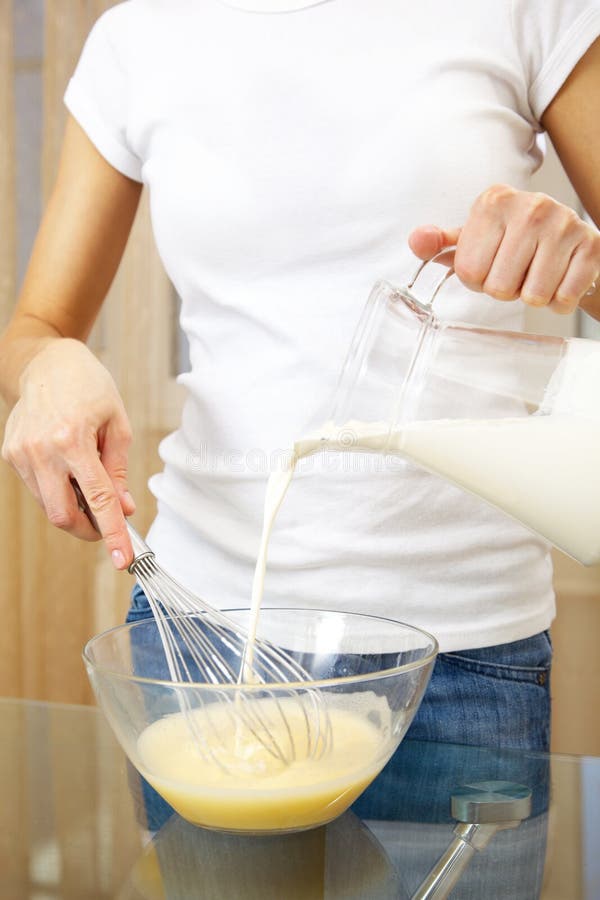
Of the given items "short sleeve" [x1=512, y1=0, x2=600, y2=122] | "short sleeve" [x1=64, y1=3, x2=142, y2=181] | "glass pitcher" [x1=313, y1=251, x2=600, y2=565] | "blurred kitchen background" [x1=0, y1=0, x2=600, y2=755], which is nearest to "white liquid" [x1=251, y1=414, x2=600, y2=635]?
"glass pitcher" [x1=313, y1=251, x2=600, y2=565]

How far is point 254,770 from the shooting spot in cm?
48

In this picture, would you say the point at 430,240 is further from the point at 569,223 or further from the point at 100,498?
the point at 100,498

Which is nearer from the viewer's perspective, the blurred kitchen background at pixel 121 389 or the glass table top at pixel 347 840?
the glass table top at pixel 347 840

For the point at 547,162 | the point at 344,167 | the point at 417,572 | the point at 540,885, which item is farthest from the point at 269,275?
the point at 547,162

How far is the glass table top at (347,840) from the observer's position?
0.44m

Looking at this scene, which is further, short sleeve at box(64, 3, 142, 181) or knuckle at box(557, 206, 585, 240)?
short sleeve at box(64, 3, 142, 181)

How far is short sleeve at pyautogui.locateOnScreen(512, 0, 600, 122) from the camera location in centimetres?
70

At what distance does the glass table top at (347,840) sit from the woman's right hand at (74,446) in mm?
132

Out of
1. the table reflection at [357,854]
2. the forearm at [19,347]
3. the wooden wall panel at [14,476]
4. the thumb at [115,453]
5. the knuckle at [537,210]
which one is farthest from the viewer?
the wooden wall panel at [14,476]

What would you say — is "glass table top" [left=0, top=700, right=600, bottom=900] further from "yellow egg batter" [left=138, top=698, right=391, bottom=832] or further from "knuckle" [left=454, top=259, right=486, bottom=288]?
"knuckle" [left=454, top=259, right=486, bottom=288]

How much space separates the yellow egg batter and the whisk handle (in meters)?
0.12

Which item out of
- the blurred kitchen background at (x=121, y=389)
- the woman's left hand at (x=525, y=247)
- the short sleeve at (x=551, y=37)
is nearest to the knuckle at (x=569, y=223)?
the woman's left hand at (x=525, y=247)

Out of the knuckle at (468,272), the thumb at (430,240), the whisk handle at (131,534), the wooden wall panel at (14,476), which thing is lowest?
the wooden wall panel at (14,476)

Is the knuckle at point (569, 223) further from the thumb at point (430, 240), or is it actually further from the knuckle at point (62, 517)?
the knuckle at point (62, 517)
